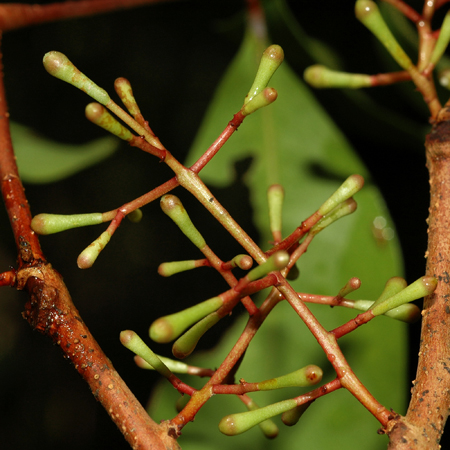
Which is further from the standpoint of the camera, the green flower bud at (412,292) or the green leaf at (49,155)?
the green leaf at (49,155)

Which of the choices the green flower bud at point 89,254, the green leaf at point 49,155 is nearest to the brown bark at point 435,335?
the green flower bud at point 89,254

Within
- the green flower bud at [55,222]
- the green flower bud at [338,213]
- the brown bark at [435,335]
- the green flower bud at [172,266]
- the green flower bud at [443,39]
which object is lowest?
the brown bark at [435,335]

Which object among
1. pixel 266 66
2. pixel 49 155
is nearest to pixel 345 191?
pixel 266 66

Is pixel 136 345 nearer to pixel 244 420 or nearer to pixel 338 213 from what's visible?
pixel 244 420

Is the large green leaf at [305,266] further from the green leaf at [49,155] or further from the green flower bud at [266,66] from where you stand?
the green flower bud at [266,66]

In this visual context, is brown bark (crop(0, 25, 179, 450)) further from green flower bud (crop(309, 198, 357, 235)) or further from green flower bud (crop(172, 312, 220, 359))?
green flower bud (crop(309, 198, 357, 235))

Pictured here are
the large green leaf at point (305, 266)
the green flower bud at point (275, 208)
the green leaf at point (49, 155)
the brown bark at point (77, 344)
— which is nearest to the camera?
the brown bark at point (77, 344)
